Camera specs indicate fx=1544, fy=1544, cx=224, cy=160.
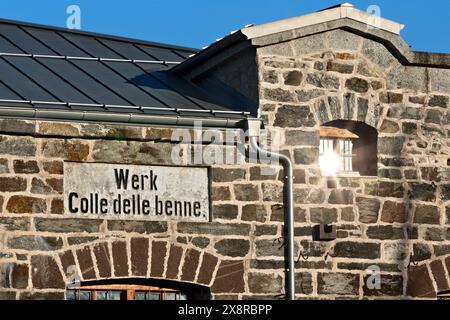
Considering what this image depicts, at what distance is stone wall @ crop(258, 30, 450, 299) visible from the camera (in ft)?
64.0

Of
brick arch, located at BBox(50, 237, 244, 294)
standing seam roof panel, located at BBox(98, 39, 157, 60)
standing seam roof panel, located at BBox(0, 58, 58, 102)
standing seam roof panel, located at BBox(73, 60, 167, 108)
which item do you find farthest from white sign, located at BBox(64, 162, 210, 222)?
standing seam roof panel, located at BBox(98, 39, 157, 60)

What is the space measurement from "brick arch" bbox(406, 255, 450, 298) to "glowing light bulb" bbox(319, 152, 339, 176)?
1.60m

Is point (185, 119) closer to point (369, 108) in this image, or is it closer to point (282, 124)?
point (282, 124)

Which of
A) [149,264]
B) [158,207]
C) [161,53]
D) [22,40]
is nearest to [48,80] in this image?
[22,40]

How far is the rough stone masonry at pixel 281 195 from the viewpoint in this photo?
18062 mm

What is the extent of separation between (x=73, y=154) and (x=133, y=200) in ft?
3.04

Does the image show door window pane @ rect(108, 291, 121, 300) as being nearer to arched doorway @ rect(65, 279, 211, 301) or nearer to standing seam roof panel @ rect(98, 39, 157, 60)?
arched doorway @ rect(65, 279, 211, 301)

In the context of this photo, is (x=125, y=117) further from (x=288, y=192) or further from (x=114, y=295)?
(x=288, y=192)

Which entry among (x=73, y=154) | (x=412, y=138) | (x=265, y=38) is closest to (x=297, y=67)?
(x=265, y=38)

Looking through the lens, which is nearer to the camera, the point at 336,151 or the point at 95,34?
the point at 336,151

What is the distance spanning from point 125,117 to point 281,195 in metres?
2.23

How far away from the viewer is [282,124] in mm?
19531

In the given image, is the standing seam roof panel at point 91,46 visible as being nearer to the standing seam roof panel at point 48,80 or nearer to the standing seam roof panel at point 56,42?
the standing seam roof panel at point 56,42

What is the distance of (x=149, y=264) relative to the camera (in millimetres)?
18516
